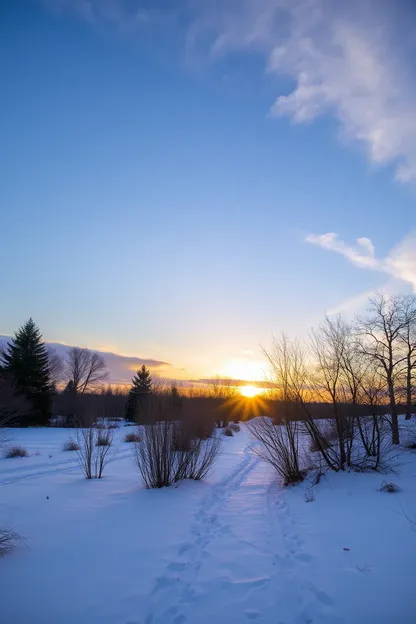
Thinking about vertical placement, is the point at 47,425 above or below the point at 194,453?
below

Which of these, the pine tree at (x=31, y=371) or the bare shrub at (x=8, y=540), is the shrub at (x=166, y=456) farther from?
the pine tree at (x=31, y=371)

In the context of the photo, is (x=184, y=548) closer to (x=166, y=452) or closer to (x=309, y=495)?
(x=166, y=452)

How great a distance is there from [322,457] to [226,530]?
5537 millimetres

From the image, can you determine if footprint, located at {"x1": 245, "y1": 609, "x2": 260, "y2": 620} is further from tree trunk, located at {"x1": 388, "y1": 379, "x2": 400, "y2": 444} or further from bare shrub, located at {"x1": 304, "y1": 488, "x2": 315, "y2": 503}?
tree trunk, located at {"x1": 388, "y1": 379, "x2": 400, "y2": 444}

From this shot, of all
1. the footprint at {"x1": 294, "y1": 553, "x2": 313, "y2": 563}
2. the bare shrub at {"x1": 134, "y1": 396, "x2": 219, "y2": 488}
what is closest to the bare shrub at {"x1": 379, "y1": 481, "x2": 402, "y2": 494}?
the footprint at {"x1": 294, "y1": 553, "x2": 313, "y2": 563}

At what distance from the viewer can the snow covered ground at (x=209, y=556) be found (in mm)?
3389

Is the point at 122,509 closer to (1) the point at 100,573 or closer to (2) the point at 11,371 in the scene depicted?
(1) the point at 100,573

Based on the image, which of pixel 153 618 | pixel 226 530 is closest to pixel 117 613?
pixel 153 618

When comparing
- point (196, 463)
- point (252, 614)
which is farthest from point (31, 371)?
point (252, 614)

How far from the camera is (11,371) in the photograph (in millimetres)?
31406

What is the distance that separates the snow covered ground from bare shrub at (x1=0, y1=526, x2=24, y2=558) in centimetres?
16

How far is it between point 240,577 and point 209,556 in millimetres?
711

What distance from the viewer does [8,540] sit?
4.86 m

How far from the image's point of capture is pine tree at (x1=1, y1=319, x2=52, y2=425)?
103ft
